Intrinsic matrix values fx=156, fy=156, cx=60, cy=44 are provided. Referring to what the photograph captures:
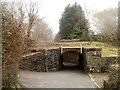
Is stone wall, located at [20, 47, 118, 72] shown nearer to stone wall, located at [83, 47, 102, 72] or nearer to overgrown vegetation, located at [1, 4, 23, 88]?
stone wall, located at [83, 47, 102, 72]

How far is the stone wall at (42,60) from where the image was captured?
14.1m

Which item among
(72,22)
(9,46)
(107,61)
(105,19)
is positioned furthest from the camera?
(72,22)

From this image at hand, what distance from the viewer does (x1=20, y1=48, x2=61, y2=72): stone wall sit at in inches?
A: 554

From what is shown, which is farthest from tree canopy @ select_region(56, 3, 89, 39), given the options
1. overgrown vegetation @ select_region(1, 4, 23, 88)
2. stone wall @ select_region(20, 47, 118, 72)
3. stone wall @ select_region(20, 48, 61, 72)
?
overgrown vegetation @ select_region(1, 4, 23, 88)

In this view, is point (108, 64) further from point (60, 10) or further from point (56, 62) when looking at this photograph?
point (60, 10)

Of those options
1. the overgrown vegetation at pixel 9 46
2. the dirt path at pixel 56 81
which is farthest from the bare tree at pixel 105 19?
the overgrown vegetation at pixel 9 46

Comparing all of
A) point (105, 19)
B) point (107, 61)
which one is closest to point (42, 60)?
point (107, 61)

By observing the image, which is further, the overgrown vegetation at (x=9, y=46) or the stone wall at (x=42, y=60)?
the stone wall at (x=42, y=60)

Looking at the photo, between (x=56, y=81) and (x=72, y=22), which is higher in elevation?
(x=72, y=22)

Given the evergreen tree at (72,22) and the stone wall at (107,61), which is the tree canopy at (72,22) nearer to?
the evergreen tree at (72,22)

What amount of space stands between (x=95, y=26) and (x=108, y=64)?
8605 millimetres

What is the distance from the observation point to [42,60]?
46.6 ft

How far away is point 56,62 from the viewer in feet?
47.8

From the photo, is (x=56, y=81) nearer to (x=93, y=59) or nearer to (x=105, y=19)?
(x=93, y=59)
